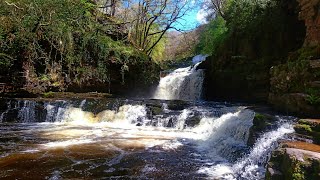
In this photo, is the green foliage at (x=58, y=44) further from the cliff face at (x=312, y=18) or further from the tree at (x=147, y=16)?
the cliff face at (x=312, y=18)

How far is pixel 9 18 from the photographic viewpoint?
1284cm

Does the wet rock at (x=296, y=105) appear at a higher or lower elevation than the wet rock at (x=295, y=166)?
higher

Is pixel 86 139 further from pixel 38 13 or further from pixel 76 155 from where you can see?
pixel 38 13

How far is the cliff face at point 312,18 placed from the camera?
11352 mm

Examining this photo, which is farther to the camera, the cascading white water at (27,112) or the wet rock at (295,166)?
the cascading white water at (27,112)

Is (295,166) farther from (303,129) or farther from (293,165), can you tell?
(303,129)

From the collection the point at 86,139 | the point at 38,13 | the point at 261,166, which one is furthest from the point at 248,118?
the point at 38,13

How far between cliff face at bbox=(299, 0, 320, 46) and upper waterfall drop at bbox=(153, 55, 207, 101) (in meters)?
8.21

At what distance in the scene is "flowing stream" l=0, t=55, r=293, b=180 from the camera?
21.1 ft

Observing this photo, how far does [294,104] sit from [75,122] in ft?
25.8

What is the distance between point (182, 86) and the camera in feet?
65.8

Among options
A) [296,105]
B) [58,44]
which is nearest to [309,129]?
[296,105]

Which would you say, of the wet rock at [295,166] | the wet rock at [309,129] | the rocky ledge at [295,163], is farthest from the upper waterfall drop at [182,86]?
the wet rock at [295,166]

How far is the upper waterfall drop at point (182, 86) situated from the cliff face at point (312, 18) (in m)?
8.21
